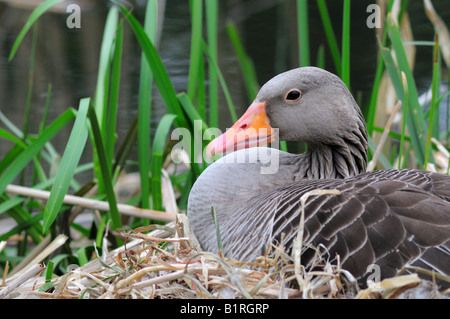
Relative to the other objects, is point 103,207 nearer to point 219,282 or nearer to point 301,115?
point 301,115

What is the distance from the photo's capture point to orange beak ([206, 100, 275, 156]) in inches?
130

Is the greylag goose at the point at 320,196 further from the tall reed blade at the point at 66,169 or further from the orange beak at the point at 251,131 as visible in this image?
the tall reed blade at the point at 66,169

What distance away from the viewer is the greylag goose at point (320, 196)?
2463 mm

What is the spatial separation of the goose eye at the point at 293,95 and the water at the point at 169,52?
3.17 meters

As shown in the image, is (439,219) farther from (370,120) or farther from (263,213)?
(370,120)

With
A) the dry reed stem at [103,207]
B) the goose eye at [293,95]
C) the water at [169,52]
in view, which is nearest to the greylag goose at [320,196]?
the goose eye at [293,95]

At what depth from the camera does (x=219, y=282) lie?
2.41m

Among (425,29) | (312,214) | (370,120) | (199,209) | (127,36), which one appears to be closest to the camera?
(312,214)

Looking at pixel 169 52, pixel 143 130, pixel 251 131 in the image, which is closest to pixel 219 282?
pixel 251 131

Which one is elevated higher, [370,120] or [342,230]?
[370,120]

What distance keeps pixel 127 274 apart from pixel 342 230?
93cm

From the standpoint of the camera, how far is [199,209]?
3242 mm
